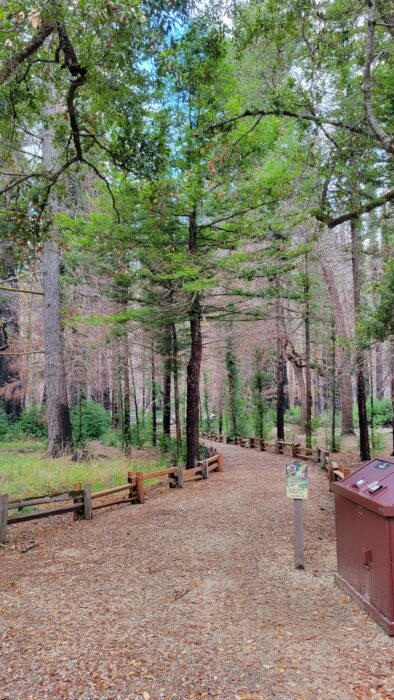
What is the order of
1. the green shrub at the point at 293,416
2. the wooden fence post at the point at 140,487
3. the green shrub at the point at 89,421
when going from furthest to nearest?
the green shrub at the point at 293,416, the green shrub at the point at 89,421, the wooden fence post at the point at 140,487

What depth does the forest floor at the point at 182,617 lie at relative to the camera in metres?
3.22

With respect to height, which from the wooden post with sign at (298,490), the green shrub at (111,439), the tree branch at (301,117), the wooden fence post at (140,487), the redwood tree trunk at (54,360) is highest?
the tree branch at (301,117)

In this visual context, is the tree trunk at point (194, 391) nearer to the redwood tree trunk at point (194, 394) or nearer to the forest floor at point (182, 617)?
the redwood tree trunk at point (194, 394)

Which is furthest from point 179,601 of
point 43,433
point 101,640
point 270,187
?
point 43,433

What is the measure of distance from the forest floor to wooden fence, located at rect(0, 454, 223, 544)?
356mm

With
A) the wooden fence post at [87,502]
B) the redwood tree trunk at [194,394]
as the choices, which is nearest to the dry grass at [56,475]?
the redwood tree trunk at [194,394]

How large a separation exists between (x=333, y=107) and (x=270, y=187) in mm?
2853

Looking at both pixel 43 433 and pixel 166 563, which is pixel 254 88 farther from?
pixel 43 433

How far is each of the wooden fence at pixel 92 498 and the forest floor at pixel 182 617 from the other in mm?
356

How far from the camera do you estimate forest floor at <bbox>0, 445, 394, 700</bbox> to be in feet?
10.6

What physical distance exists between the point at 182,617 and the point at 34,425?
19591 millimetres

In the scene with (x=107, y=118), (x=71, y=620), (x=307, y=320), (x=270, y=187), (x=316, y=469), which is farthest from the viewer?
(x=307, y=320)

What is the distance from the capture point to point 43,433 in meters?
21.9

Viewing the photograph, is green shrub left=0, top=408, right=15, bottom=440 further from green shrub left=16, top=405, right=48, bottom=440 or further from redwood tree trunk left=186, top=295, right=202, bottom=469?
redwood tree trunk left=186, top=295, right=202, bottom=469
